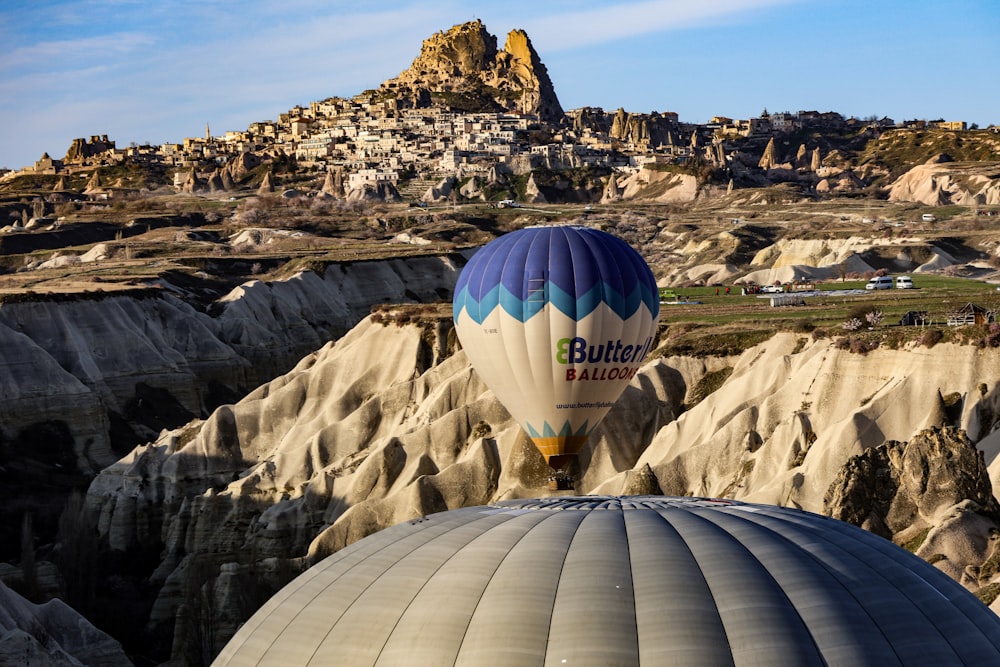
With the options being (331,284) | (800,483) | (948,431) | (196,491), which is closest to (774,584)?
(948,431)

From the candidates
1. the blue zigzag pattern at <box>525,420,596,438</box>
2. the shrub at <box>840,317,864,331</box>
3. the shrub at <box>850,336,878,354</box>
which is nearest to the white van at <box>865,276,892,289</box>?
the shrub at <box>840,317,864,331</box>

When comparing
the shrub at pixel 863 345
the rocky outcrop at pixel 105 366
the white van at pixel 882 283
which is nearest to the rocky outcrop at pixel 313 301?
the rocky outcrop at pixel 105 366

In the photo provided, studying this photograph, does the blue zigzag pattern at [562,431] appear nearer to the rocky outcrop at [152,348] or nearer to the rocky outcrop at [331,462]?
the rocky outcrop at [331,462]

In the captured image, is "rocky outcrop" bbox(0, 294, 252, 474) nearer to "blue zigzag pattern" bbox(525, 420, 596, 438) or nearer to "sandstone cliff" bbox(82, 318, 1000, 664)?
"sandstone cliff" bbox(82, 318, 1000, 664)

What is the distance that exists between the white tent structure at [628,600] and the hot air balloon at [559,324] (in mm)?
27407

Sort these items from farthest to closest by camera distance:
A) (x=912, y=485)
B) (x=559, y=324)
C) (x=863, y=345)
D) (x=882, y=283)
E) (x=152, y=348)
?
(x=152, y=348) → (x=882, y=283) → (x=863, y=345) → (x=559, y=324) → (x=912, y=485)

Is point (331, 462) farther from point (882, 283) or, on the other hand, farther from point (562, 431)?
point (882, 283)

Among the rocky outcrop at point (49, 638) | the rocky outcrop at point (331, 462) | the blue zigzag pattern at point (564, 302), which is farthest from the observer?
the rocky outcrop at point (331, 462)

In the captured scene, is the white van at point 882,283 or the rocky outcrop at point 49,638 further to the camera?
the white van at point 882,283

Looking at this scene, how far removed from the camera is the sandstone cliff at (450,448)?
61.8 metres

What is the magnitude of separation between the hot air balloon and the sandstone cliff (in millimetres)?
5606

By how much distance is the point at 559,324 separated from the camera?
60219mm

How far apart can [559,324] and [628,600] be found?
32.4 m

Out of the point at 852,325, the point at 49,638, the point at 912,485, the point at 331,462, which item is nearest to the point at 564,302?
the point at 912,485
